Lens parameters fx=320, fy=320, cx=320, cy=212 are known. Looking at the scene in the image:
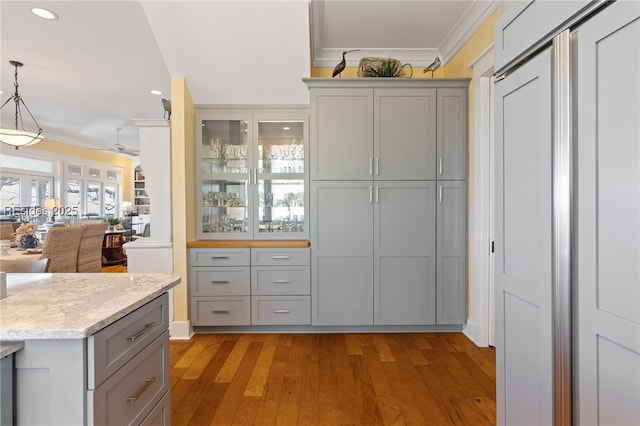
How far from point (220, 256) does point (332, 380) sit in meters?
1.53

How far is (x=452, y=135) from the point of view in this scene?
3.01 meters

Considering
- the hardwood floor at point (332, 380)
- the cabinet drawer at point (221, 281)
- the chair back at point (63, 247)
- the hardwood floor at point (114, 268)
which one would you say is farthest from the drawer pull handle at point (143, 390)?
the hardwood floor at point (114, 268)

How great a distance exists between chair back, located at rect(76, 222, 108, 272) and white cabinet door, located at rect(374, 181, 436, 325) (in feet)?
11.9

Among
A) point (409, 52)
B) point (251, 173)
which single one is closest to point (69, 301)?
point (251, 173)

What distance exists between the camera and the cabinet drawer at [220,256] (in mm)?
3074

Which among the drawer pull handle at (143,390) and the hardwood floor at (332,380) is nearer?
the drawer pull handle at (143,390)

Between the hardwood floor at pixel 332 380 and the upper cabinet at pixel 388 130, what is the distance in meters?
1.53

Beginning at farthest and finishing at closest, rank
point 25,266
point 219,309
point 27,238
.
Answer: point 27,238, point 219,309, point 25,266

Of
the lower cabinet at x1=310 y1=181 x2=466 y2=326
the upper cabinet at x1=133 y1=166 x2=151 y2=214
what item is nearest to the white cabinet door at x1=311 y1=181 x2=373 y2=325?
the lower cabinet at x1=310 y1=181 x2=466 y2=326

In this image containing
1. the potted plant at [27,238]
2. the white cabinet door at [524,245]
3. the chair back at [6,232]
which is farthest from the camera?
the chair back at [6,232]

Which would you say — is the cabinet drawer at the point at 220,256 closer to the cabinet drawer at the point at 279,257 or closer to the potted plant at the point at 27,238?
the cabinet drawer at the point at 279,257

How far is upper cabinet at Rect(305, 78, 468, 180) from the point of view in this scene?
2.99 m

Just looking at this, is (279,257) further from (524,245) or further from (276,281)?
(524,245)

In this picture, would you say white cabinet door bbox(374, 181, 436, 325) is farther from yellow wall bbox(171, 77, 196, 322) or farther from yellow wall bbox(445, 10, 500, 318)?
yellow wall bbox(171, 77, 196, 322)
